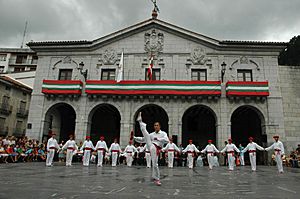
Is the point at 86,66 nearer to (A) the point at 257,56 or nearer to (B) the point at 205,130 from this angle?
(B) the point at 205,130

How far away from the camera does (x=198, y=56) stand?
80.6ft

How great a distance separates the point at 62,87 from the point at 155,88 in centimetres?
925

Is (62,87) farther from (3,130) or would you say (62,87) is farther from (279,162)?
(279,162)

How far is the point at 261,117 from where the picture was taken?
2302cm

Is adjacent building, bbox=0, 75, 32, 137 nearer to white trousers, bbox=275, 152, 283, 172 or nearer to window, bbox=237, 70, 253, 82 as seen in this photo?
window, bbox=237, 70, 253, 82

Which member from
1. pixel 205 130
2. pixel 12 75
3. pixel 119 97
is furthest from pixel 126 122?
pixel 12 75

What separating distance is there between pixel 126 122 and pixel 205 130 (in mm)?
9890

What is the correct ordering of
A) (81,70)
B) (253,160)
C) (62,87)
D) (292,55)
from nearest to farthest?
(253,160) → (62,87) → (81,70) → (292,55)

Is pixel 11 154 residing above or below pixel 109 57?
below

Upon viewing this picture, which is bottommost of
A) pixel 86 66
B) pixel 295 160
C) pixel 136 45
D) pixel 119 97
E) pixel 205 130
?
pixel 295 160

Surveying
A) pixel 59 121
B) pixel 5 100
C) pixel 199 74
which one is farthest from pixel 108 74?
pixel 5 100

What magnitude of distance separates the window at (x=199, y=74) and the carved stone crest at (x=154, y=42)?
4233 mm

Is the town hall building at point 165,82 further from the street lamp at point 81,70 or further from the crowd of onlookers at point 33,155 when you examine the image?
the crowd of onlookers at point 33,155

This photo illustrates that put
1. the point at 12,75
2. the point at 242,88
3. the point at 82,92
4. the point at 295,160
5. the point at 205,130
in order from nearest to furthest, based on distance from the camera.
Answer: the point at 295,160
the point at 242,88
the point at 82,92
the point at 205,130
the point at 12,75
